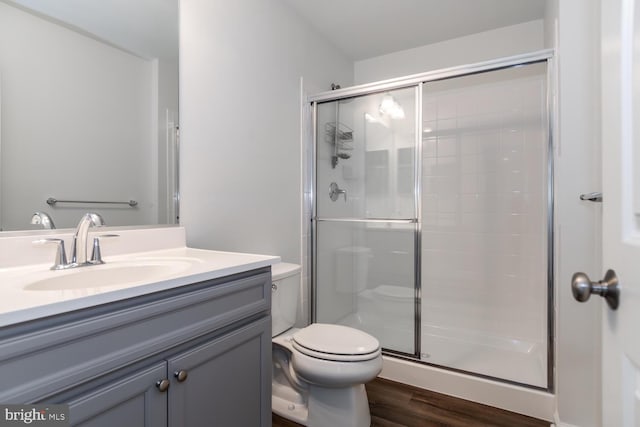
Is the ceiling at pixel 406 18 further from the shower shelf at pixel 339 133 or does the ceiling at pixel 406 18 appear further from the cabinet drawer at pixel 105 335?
the cabinet drawer at pixel 105 335

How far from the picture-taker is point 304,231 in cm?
237

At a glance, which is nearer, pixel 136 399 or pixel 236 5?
pixel 136 399

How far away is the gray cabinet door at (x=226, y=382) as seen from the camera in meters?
0.84

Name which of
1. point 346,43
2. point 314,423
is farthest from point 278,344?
point 346,43

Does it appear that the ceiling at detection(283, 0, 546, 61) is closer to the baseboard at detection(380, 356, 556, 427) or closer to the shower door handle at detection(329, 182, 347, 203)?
the shower door handle at detection(329, 182, 347, 203)

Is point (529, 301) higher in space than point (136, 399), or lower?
lower

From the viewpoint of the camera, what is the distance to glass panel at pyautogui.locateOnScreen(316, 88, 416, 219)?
225cm

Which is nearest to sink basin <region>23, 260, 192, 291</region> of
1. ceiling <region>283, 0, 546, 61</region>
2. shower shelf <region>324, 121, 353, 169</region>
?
shower shelf <region>324, 121, 353, 169</region>

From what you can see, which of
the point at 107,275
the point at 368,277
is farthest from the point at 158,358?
the point at 368,277

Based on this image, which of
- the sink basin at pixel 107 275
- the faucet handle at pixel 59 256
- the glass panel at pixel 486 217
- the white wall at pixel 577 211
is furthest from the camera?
the glass panel at pixel 486 217

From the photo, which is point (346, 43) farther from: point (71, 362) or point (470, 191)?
point (71, 362)

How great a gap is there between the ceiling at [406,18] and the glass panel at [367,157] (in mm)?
590

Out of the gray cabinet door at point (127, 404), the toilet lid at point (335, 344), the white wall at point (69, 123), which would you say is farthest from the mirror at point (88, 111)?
the toilet lid at point (335, 344)

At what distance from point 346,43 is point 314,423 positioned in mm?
2701
